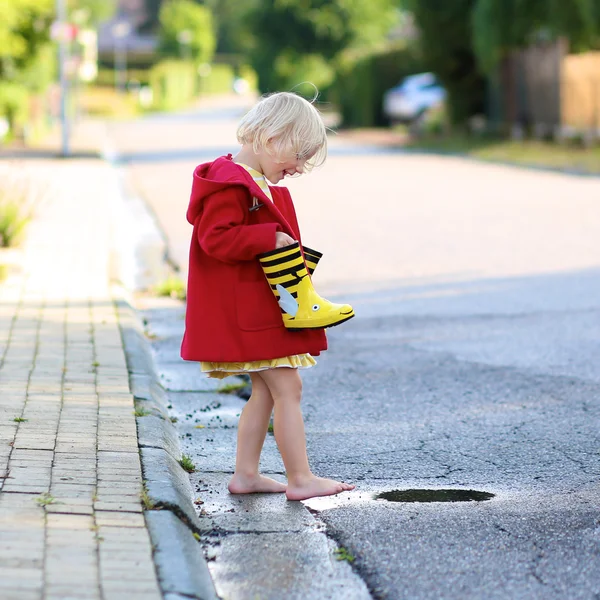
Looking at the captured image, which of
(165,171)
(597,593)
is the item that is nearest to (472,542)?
(597,593)

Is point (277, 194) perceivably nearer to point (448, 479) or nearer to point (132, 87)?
point (448, 479)

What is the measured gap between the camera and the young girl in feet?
13.5

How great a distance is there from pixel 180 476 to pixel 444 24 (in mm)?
28364

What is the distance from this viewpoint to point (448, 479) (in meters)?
4.66

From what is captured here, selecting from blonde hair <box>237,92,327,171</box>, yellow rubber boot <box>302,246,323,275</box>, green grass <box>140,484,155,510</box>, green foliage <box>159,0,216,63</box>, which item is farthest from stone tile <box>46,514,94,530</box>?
green foliage <box>159,0,216,63</box>

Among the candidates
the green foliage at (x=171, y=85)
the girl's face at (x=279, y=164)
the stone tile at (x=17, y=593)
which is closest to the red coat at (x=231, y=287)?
the girl's face at (x=279, y=164)

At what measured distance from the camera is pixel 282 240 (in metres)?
4.13

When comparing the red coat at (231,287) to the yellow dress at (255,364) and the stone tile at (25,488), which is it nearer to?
the yellow dress at (255,364)

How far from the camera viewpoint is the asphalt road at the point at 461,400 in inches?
148

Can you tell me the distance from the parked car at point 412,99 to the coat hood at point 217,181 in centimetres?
3607

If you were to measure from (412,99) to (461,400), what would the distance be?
117ft

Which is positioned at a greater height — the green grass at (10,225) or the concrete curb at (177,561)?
the green grass at (10,225)

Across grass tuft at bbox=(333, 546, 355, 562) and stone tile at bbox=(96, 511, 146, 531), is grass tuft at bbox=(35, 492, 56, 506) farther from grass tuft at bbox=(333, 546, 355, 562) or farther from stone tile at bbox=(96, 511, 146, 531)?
grass tuft at bbox=(333, 546, 355, 562)

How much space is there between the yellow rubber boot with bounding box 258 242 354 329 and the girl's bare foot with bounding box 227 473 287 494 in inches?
26.4
